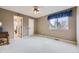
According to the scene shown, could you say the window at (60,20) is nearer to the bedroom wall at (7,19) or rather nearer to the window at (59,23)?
the window at (59,23)

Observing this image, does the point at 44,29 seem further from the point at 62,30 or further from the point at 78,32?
the point at 78,32

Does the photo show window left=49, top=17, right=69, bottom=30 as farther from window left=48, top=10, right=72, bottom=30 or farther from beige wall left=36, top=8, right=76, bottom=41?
beige wall left=36, top=8, right=76, bottom=41

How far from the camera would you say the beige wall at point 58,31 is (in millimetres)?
5431

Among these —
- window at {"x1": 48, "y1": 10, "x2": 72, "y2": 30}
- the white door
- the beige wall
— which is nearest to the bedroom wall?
the white door

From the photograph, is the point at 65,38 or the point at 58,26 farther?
the point at 58,26

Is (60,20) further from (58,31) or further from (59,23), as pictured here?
(58,31)

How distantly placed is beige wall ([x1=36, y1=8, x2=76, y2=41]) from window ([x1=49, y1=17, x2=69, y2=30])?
308mm

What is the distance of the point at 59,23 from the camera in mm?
6707

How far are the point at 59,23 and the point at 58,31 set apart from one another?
60 centimetres

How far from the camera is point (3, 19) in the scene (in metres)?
6.49

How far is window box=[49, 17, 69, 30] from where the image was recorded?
607cm

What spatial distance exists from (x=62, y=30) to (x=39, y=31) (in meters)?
3.79
